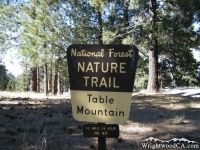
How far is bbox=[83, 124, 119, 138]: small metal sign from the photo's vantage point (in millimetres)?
1995

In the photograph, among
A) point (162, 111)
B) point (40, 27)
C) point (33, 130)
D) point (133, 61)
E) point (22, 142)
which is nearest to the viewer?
point (133, 61)

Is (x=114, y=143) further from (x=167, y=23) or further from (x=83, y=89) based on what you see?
(x=167, y=23)

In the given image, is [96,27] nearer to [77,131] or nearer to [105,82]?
[77,131]

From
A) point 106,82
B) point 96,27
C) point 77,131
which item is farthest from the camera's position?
point 96,27

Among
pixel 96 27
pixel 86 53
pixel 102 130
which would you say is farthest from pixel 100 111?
pixel 96 27

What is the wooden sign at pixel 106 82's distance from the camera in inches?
76.0

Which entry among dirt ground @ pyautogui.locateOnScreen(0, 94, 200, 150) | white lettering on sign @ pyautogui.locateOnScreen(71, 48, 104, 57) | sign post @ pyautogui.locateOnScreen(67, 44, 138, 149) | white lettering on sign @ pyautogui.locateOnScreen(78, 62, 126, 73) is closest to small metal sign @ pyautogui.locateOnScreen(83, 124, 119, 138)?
sign post @ pyautogui.locateOnScreen(67, 44, 138, 149)

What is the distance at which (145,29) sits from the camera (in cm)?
964

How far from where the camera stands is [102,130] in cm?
201

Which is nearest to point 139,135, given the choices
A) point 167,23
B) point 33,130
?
point 33,130

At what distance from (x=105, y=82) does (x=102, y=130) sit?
1.42 feet

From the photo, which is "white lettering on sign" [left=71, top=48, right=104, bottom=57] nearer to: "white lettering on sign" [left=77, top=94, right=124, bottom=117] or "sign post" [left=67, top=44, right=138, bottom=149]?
"sign post" [left=67, top=44, right=138, bottom=149]

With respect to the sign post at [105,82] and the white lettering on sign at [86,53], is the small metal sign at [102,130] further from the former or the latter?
the white lettering on sign at [86,53]

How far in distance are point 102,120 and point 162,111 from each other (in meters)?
4.87
